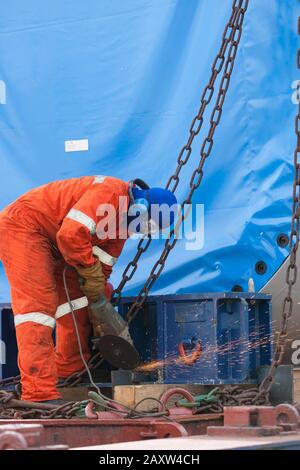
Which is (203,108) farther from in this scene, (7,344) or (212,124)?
(7,344)

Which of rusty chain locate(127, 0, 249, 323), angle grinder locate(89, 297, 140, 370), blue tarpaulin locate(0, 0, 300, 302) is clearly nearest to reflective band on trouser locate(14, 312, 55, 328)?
angle grinder locate(89, 297, 140, 370)

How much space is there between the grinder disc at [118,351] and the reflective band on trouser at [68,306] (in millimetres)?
301

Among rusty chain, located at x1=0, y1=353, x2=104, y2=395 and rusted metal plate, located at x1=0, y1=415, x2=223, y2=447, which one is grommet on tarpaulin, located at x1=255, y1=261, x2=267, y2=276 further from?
rusted metal plate, located at x1=0, y1=415, x2=223, y2=447

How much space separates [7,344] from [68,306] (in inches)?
19.9

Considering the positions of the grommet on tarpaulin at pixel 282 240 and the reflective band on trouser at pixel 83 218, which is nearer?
the reflective band on trouser at pixel 83 218

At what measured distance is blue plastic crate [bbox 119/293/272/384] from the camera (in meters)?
5.21

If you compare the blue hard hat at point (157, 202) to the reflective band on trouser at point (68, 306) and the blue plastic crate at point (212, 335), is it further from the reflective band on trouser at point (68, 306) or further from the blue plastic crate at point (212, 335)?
the reflective band on trouser at point (68, 306)

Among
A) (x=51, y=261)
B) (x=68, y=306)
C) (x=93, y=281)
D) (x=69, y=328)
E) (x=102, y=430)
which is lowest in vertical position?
(x=102, y=430)

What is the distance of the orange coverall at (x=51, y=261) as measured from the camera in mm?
5207

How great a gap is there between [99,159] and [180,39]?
101cm


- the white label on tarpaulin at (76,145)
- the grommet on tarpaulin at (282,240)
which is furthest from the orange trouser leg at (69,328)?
the white label on tarpaulin at (76,145)

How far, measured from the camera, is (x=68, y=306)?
18.5 feet

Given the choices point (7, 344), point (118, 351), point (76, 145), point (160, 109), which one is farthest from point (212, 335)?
point (76, 145)

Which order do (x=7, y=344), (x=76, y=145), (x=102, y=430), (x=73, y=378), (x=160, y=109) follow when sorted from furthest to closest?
(x=76, y=145) < (x=160, y=109) < (x=7, y=344) < (x=73, y=378) < (x=102, y=430)
